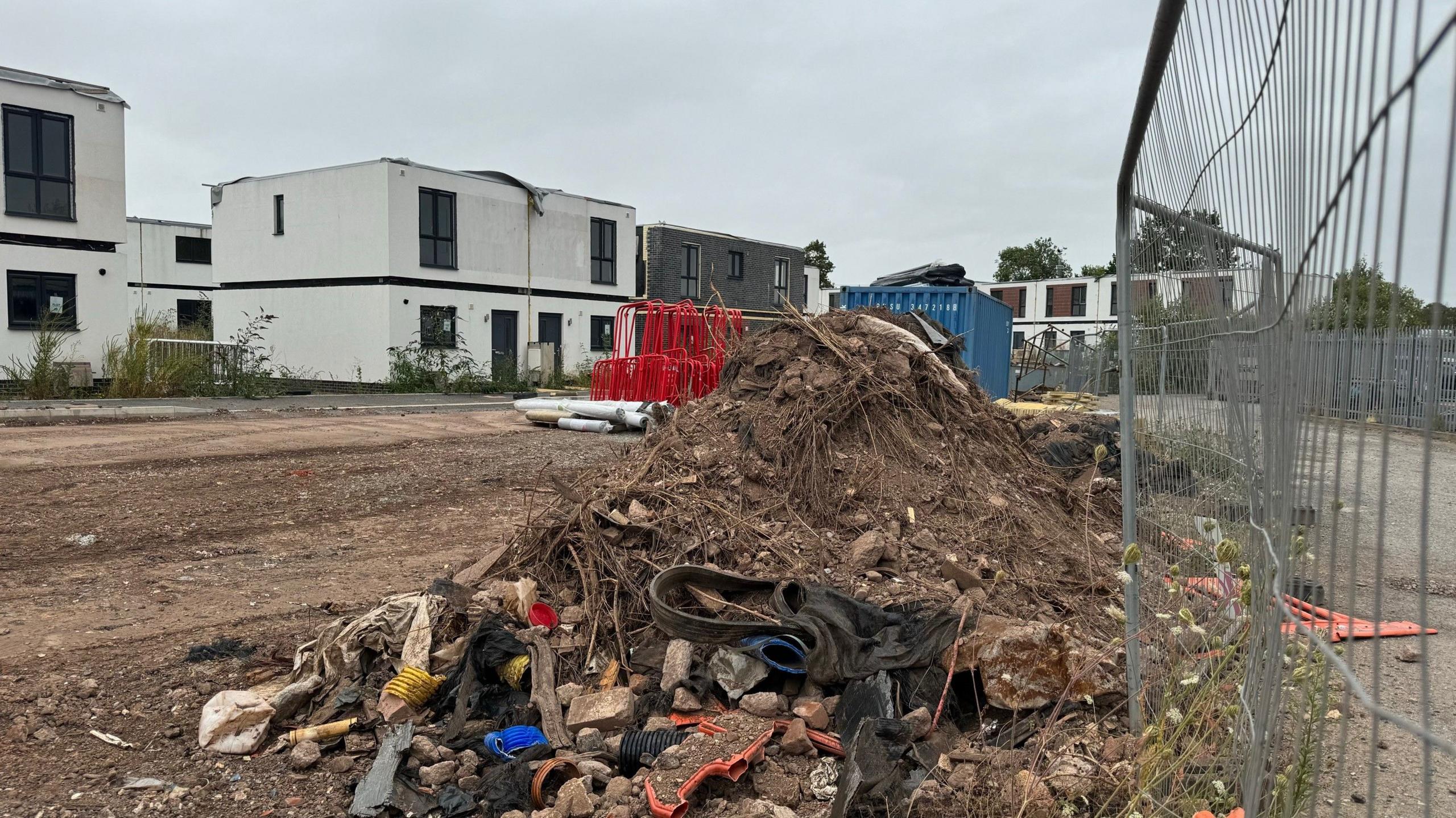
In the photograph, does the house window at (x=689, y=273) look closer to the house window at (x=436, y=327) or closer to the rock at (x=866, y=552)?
the house window at (x=436, y=327)

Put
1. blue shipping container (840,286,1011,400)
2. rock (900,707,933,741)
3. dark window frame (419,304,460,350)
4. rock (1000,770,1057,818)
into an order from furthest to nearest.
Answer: dark window frame (419,304,460,350) → blue shipping container (840,286,1011,400) → rock (900,707,933,741) → rock (1000,770,1057,818)

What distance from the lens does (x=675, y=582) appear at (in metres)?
4.60

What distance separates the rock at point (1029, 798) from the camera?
8.96 ft

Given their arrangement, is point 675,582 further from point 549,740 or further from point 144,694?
point 144,694

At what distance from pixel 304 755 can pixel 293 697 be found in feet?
1.38

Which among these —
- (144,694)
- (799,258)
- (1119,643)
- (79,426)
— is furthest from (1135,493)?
(799,258)

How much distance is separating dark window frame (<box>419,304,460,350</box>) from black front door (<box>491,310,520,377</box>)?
1.48 m

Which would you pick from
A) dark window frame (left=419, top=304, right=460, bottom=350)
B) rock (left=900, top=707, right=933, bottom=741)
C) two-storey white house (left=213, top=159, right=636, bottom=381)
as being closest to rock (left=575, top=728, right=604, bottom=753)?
rock (left=900, top=707, right=933, bottom=741)

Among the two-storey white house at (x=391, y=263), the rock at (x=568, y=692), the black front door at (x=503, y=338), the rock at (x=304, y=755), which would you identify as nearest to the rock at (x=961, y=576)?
the rock at (x=568, y=692)

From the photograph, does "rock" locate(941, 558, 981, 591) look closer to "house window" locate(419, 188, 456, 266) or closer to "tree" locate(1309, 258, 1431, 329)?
"tree" locate(1309, 258, 1431, 329)

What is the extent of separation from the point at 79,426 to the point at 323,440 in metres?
4.05

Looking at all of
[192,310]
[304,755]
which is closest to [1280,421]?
[304,755]

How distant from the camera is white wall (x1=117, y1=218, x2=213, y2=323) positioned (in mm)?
37406

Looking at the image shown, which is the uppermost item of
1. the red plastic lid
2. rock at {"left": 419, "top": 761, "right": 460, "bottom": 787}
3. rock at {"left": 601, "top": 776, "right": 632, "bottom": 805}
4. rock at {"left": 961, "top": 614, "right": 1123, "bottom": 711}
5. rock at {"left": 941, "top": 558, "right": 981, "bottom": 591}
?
rock at {"left": 941, "top": 558, "right": 981, "bottom": 591}
